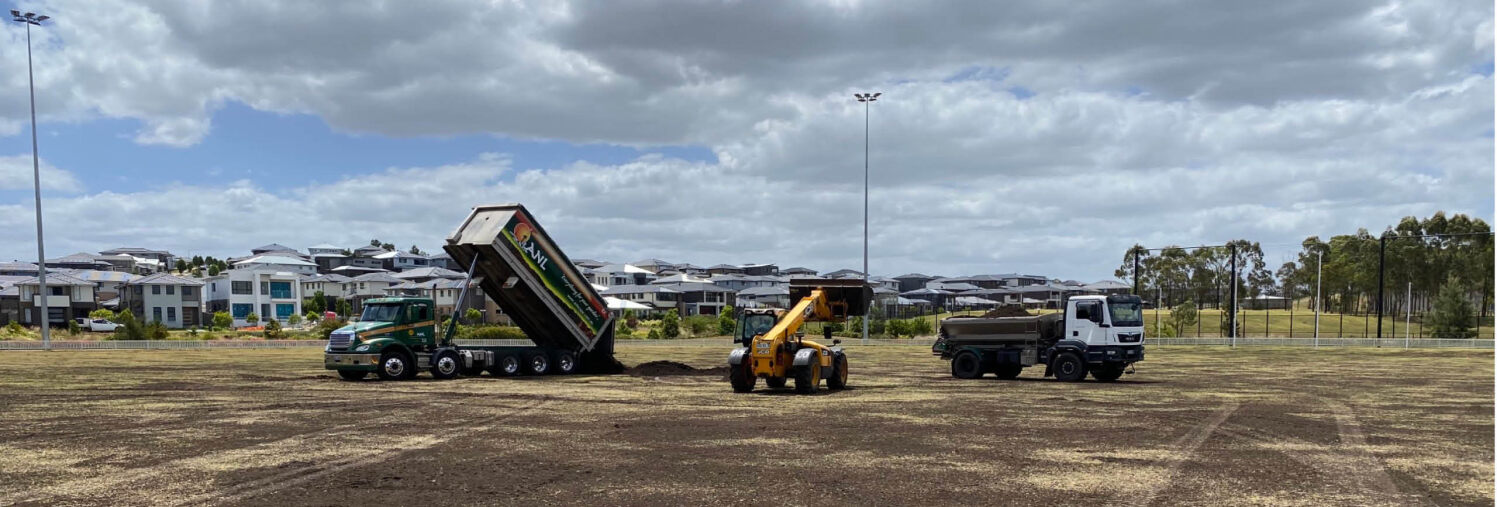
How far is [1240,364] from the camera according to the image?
35500mm

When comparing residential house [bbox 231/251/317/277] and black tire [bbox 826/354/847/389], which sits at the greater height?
black tire [bbox 826/354/847/389]

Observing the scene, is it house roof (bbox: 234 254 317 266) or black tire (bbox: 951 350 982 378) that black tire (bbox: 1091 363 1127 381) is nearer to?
black tire (bbox: 951 350 982 378)

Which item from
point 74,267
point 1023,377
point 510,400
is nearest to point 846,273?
point 74,267

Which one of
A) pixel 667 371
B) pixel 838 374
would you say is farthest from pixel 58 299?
pixel 838 374

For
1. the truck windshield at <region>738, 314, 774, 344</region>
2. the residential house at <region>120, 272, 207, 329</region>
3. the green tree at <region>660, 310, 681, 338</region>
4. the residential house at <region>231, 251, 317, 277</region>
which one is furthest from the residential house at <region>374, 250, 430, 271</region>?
the truck windshield at <region>738, 314, 774, 344</region>

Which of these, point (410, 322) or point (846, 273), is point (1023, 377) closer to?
point (410, 322)

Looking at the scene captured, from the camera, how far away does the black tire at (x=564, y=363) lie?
28.9m

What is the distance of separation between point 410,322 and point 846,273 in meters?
123

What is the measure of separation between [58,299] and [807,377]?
91.7 m

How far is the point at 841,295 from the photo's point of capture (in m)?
23.4

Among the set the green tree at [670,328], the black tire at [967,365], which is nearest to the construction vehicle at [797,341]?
the black tire at [967,365]

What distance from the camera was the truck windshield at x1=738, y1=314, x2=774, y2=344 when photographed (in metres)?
23.1

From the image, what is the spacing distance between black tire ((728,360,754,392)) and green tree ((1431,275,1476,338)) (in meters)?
Answer: 57.2

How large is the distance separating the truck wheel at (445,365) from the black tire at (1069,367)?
16362 millimetres
